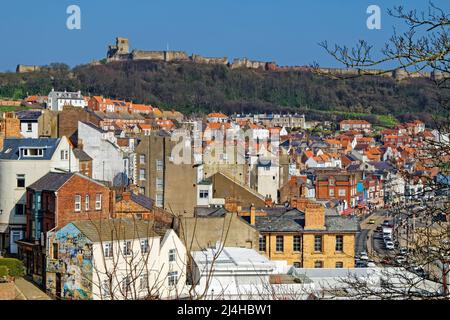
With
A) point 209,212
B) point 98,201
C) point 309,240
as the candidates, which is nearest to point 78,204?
point 98,201

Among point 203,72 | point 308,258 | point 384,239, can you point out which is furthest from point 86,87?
point 308,258

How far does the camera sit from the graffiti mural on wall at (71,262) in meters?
15.6

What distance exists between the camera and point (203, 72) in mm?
134375

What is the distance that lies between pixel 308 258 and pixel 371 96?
94269mm

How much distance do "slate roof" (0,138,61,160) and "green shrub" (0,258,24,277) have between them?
405 cm

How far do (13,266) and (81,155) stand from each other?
7.44 meters

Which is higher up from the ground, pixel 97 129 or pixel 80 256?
pixel 97 129

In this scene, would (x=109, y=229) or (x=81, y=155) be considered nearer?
(x=109, y=229)

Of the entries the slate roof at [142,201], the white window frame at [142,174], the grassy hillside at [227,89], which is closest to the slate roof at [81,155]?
the white window frame at [142,174]

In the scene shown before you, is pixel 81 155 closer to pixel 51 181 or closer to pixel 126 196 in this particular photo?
pixel 126 196

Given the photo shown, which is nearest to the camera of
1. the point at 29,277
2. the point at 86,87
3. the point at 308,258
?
the point at 29,277

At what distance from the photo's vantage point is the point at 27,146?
20.4 m

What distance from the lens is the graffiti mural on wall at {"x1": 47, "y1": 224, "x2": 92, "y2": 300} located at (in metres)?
15.6
